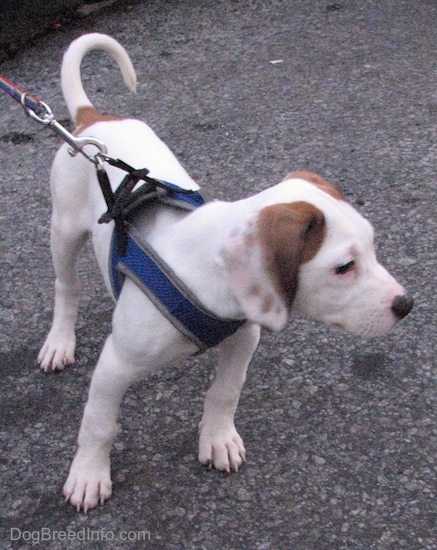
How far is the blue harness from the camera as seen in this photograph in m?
2.26

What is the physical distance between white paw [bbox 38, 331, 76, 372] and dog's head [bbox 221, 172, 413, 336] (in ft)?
4.31

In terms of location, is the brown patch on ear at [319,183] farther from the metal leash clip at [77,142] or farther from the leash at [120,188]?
the metal leash clip at [77,142]

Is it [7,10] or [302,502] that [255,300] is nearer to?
[302,502]

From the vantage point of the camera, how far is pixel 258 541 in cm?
255

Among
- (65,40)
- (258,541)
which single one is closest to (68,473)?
(258,541)

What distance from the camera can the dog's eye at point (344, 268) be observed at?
211cm

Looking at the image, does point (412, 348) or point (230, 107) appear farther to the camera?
point (230, 107)

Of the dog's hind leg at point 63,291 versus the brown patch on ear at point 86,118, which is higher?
the brown patch on ear at point 86,118

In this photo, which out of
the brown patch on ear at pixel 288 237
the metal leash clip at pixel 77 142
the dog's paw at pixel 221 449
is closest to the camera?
the brown patch on ear at pixel 288 237

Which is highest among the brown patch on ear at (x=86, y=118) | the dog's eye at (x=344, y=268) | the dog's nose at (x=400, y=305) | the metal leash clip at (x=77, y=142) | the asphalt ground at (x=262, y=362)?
the metal leash clip at (x=77, y=142)

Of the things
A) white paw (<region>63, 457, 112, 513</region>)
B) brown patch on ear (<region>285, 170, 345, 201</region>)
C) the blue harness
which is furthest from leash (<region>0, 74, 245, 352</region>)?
white paw (<region>63, 457, 112, 513</region>)

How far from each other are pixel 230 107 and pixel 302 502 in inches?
129

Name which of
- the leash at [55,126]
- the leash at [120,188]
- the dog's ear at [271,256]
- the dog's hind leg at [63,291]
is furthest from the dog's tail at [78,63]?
the dog's ear at [271,256]

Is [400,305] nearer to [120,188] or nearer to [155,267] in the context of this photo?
[155,267]
